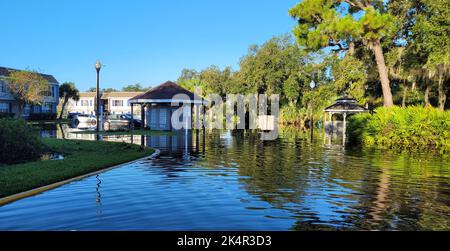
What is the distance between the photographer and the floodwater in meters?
7.26

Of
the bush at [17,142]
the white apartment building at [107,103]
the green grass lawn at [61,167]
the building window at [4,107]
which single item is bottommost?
the green grass lawn at [61,167]

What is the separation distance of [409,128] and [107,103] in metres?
77.4

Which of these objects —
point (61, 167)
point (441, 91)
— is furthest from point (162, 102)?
point (61, 167)

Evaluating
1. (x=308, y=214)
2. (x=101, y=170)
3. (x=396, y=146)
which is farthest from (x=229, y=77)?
(x=308, y=214)

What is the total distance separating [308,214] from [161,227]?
2.84m

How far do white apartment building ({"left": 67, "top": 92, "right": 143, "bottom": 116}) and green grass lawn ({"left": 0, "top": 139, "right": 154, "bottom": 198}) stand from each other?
70714mm

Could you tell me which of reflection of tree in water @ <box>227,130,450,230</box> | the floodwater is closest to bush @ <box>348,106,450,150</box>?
reflection of tree in water @ <box>227,130,450,230</box>

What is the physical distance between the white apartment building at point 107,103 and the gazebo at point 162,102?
49.9 m

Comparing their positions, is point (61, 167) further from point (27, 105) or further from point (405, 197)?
point (27, 105)

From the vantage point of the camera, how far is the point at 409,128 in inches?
941

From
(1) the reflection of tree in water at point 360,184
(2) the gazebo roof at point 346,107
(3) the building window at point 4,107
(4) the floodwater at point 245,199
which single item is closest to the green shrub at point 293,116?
(2) the gazebo roof at point 346,107

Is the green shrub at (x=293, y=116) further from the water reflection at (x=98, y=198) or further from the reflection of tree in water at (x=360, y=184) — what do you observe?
the water reflection at (x=98, y=198)

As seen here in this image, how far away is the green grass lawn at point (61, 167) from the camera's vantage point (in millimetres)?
10148
